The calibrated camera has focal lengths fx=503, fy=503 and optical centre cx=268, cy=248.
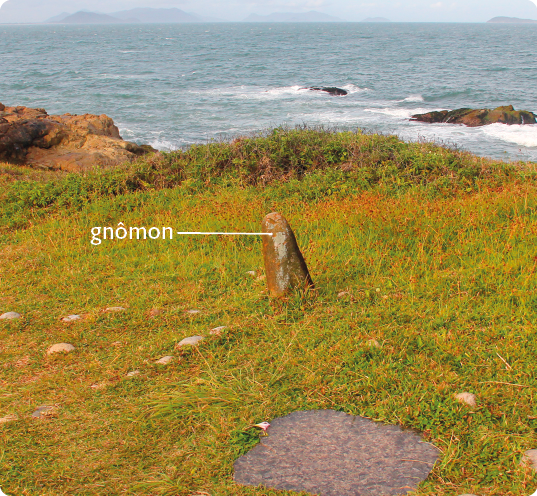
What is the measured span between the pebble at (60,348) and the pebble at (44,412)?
29.5 inches

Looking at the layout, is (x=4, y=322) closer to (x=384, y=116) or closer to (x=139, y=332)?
(x=139, y=332)

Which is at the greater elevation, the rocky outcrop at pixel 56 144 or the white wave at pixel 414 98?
the white wave at pixel 414 98

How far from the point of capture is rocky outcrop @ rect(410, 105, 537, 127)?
26562 mm

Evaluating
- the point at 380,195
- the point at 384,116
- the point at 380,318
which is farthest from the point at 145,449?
the point at 384,116

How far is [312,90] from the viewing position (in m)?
40.9

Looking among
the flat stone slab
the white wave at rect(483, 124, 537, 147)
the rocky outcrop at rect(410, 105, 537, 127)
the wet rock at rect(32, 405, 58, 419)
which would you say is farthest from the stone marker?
the rocky outcrop at rect(410, 105, 537, 127)

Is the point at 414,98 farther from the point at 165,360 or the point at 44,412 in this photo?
the point at 44,412

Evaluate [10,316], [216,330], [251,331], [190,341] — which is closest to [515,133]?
[251,331]

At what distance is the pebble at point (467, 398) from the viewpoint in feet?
10.8

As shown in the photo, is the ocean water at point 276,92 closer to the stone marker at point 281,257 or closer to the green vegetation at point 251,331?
the green vegetation at point 251,331

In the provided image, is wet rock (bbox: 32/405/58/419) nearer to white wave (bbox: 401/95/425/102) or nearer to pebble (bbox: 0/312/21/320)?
pebble (bbox: 0/312/21/320)

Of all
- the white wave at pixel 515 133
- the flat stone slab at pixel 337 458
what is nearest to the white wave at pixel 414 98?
the white wave at pixel 515 133

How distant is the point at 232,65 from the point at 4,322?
60.8 metres

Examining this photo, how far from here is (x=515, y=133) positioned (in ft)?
80.8
